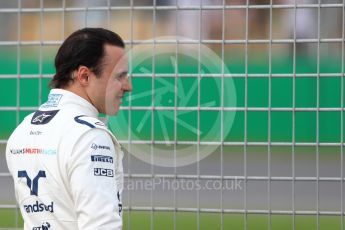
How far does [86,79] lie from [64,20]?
2419 millimetres

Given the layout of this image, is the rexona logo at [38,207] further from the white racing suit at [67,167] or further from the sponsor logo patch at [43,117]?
the sponsor logo patch at [43,117]

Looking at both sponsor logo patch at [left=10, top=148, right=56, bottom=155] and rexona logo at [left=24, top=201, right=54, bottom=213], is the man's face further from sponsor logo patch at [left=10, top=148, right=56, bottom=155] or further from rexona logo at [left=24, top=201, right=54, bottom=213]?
rexona logo at [left=24, top=201, right=54, bottom=213]

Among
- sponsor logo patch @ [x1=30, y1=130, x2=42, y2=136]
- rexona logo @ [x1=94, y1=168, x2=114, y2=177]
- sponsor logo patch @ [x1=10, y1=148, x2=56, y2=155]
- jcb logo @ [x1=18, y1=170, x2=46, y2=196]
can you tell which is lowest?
jcb logo @ [x1=18, y1=170, x2=46, y2=196]

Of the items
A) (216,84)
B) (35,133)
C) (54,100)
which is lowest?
(35,133)

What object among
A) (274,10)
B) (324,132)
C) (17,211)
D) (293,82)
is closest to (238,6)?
(274,10)

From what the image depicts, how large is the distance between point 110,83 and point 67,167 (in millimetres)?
360

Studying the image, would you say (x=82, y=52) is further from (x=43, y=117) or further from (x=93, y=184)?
(x=93, y=184)

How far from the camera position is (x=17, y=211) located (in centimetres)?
504

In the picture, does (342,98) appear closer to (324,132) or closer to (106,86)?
(324,132)

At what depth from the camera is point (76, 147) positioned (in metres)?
2.40

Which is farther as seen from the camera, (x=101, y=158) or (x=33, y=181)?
(x=33, y=181)

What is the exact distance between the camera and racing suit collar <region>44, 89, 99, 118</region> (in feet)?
8.41

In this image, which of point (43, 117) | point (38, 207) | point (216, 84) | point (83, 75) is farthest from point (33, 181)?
Result: point (216, 84)

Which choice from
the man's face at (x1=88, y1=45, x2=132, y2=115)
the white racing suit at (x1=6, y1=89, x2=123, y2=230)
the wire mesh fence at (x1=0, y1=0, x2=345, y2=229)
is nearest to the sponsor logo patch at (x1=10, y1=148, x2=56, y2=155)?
the white racing suit at (x1=6, y1=89, x2=123, y2=230)
